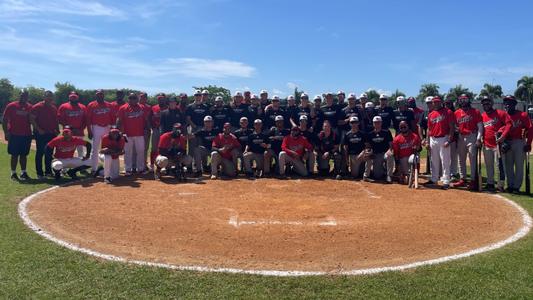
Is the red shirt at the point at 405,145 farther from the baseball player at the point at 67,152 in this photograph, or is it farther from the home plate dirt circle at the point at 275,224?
the baseball player at the point at 67,152

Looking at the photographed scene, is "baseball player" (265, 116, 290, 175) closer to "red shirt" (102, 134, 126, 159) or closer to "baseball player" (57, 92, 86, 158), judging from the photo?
"red shirt" (102, 134, 126, 159)

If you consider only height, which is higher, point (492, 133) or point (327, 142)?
point (492, 133)

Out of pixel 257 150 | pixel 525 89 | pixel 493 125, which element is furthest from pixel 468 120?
pixel 525 89

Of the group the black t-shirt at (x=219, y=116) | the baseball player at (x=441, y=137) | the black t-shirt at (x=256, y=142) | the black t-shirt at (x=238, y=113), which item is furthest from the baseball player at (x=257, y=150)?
the baseball player at (x=441, y=137)

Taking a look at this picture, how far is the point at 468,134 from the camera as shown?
414 inches

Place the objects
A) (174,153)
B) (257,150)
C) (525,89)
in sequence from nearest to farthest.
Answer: (174,153) → (257,150) → (525,89)

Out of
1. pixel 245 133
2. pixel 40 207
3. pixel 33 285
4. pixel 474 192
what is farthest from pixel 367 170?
pixel 33 285

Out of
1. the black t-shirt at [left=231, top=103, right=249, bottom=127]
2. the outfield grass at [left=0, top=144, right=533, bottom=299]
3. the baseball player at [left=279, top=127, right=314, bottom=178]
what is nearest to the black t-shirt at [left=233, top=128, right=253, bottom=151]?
the black t-shirt at [left=231, top=103, right=249, bottom=127]

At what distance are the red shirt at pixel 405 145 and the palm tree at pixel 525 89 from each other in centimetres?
5222

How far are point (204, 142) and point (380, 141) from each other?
5074 millimetres

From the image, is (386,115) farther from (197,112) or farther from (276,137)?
(197,112)

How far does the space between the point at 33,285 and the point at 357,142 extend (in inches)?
351

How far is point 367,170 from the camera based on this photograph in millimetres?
11531

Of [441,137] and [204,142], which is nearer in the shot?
[441,137]
